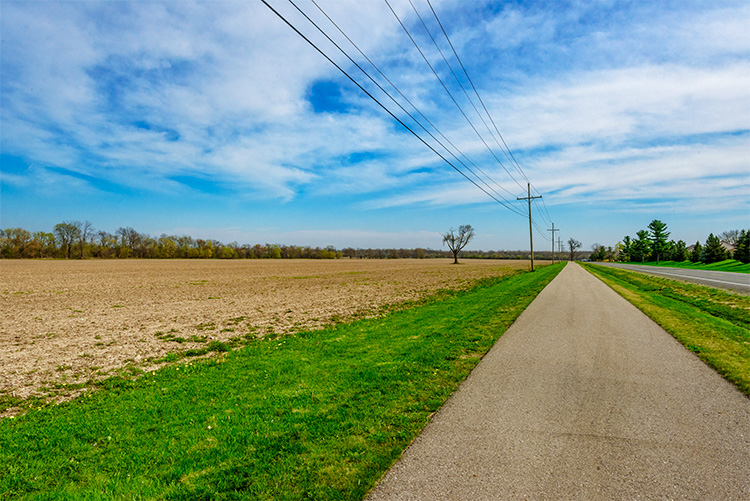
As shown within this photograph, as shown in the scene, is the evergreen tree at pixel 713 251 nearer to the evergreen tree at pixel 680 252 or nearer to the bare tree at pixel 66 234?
the evergreen tree at pixel 680 252

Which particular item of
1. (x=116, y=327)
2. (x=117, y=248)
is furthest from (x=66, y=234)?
(x=116, y=327)

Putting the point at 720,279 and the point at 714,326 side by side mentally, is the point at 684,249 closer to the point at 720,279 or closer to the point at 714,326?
the point at 720,279

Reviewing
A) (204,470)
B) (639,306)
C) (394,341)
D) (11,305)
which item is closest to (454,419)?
(204,470)

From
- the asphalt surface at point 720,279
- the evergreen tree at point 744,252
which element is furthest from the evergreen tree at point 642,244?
the asphalt surface at point 720,279

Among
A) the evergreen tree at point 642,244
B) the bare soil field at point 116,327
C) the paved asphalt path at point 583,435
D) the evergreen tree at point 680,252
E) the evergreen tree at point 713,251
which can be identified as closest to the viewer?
the paved asphalt path at point 583,435

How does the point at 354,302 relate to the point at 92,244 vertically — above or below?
below

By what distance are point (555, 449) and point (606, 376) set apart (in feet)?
10.4

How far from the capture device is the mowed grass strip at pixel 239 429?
335cm

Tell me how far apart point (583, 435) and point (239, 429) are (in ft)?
13.6

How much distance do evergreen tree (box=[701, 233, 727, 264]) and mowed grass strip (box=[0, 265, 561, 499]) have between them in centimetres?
8900

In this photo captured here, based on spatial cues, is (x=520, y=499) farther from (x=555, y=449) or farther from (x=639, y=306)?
(x=639, y=306)

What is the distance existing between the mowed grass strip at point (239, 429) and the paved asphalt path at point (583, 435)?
18.8 inches

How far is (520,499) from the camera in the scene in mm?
2959

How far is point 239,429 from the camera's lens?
4398 millimetres
